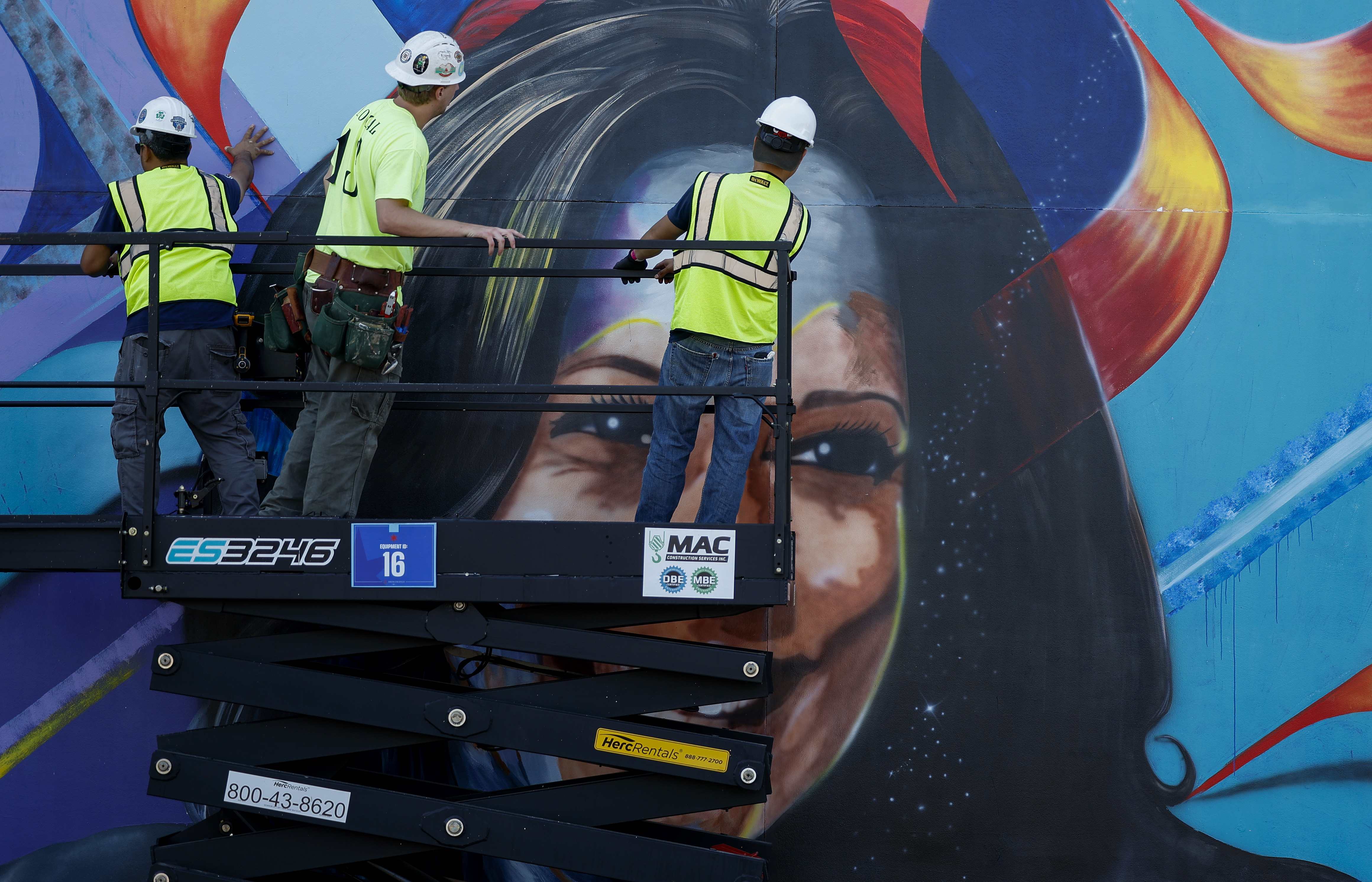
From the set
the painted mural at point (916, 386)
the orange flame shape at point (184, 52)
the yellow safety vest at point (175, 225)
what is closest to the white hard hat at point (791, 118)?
the painted mural at point (916, 386)

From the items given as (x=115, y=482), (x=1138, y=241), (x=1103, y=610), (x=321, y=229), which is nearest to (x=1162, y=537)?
(x=1103, y=610)

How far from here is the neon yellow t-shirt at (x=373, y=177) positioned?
3693 millimetres

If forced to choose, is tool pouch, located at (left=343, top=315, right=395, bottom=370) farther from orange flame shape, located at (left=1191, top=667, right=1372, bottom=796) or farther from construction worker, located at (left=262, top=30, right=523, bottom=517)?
orange flame shape, located at (left=1191, top=667, right=1372, bottom=796)

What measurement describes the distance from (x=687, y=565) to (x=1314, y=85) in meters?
3.95

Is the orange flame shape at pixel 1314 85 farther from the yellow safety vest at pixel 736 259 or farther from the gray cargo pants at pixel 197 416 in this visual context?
the gray cargo pants at pixel 197 416

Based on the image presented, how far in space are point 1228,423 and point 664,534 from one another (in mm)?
2967

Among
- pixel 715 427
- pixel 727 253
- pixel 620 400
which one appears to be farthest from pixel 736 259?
pixel 620 400

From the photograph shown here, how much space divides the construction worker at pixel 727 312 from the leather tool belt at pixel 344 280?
3.38 feet

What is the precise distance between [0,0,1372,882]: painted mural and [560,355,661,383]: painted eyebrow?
2cm

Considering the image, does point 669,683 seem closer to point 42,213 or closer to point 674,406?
point 674,406

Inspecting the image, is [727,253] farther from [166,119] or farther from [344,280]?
[166,119]

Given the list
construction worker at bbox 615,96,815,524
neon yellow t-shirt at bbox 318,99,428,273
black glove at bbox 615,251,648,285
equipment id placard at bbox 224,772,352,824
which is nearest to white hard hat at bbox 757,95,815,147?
construction worker at bbox 615,96,815,524

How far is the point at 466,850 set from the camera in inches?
149

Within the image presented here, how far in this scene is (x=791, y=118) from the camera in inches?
154
